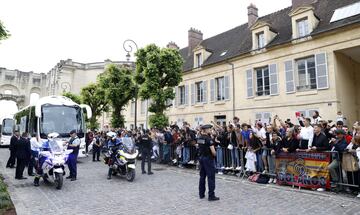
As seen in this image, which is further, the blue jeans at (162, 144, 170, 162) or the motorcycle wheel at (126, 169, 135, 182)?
the blue jeans at (162, 144, 170, 162)

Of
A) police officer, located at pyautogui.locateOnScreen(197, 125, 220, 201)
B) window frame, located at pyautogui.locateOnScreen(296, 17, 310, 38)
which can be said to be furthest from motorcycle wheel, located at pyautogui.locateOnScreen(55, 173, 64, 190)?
window frame, located at pyautogui.locateOnScreen(296, 17, 310, 38)

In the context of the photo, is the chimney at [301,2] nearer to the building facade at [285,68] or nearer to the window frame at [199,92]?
the building facade at [285,68]

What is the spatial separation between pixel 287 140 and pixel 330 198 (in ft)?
6.82

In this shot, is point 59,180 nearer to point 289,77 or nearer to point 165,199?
point 165,199

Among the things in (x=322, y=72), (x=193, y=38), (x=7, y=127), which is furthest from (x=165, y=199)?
(x=7, y=127)

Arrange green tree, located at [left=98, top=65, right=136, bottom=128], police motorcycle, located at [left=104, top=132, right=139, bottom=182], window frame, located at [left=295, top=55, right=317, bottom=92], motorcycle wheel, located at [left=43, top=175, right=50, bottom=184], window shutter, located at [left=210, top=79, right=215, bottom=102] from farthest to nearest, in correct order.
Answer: window shutter, located at [left=210, top=79, right=215, bottom=102] < green tree, located at [left=98, top=65, right=136, bottom=128] < window frame, located at [left=295, top=55, right=317, bottom=92] < police motorcycle, located at [left=104, top=132, right=139, bottom=182] < motorcycle wheel, located at [left=43, top=175, right=50, bottom=184]

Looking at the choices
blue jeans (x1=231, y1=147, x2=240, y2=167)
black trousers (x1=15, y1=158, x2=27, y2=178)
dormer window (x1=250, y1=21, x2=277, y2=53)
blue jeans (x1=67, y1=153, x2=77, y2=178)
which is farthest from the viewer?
dormer window (x1=250, y1=21, x2=277, y2=53)

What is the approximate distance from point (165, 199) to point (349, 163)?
4.75 m

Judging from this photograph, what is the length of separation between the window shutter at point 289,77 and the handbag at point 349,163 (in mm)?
11660

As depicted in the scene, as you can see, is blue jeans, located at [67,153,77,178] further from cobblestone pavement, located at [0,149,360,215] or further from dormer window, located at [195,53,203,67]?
dormer window, located at [195,53,203,67]

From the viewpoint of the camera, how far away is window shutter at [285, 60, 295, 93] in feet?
59.6

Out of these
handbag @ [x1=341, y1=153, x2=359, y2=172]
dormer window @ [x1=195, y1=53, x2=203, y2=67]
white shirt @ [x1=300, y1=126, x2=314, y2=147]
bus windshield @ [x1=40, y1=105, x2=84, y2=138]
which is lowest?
handbag @ [x1=341, y1=153, x2=359, y2=172]

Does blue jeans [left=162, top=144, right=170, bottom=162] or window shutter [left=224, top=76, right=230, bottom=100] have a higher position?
window shutter [left=224, top=76, right=230, bottom=100]

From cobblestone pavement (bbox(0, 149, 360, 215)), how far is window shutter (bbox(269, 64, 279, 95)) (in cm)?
1130
